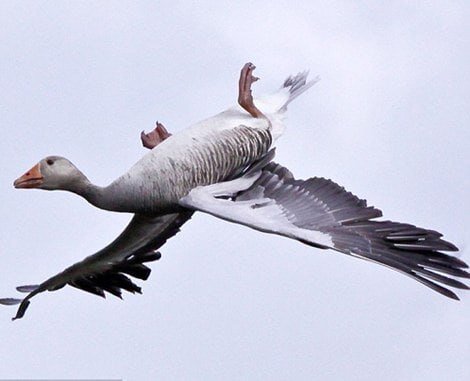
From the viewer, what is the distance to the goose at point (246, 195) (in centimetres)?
1403

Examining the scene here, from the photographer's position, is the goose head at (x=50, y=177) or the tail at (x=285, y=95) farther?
the tail at (x=285, y=95)

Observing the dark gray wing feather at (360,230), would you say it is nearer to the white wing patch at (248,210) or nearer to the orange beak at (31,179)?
the white wing patch at (248,210)

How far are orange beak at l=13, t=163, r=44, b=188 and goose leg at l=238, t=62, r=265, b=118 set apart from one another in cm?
180

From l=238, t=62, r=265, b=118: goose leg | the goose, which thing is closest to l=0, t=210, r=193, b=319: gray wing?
the goose

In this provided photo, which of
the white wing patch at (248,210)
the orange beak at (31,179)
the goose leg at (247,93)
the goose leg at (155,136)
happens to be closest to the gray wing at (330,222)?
the white wing patch at (248,210)

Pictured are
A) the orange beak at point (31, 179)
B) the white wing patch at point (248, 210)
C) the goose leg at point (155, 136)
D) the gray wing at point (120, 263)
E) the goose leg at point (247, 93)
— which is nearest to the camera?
the white wing patch at point (248, 210)

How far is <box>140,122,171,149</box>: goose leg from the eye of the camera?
1630 cm

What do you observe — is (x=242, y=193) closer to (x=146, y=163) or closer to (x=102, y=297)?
(x=146, y=163)

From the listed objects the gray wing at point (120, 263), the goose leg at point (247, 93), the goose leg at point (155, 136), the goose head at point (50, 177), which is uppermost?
the goose leg at point (247, 93)

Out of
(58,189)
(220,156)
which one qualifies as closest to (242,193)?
(220,156)

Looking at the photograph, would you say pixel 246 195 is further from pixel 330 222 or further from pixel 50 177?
pixel 50 177

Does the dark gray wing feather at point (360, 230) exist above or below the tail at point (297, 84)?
below

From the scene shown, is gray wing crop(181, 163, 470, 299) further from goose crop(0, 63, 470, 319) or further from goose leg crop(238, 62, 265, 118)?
goose leg crop(238, 62, 265, 118)

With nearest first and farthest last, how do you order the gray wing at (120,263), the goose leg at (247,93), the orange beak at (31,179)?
the orange beak at (31,179), the goose leg at (247,93), the gray wing at (120,263)
